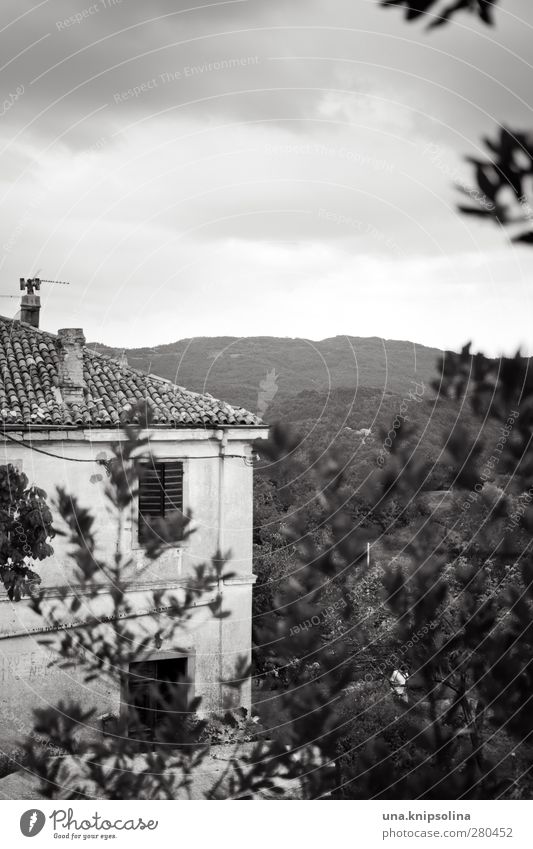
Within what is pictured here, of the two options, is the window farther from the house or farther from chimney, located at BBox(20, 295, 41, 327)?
chimney, located at BBox(20, 295, 41, 327)

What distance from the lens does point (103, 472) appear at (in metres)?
8.80

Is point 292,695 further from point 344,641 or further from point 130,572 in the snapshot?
point 130,572

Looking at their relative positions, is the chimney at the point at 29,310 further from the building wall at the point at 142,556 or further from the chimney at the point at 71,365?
the building wall at the point at 142,556

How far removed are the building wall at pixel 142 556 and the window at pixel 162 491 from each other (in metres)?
0.10

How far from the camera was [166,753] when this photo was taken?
2.25 metres

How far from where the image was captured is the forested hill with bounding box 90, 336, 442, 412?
2.44 m

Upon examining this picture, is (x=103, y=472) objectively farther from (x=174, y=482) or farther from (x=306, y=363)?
(x=306, y=363)

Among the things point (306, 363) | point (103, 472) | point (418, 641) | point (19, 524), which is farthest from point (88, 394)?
point (418, 641)

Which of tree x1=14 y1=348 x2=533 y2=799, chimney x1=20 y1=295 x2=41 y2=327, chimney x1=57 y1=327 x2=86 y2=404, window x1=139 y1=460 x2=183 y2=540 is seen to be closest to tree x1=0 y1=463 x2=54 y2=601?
tree x1=14 y1=348 x2=533 y2=799

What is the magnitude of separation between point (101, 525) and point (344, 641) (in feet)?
23.0

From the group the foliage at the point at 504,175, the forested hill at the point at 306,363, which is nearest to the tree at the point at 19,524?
the forested hill at the point at 306,363

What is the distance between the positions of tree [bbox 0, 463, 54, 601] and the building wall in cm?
311

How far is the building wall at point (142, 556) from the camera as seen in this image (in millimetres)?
8203

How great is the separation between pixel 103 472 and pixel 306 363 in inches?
220
